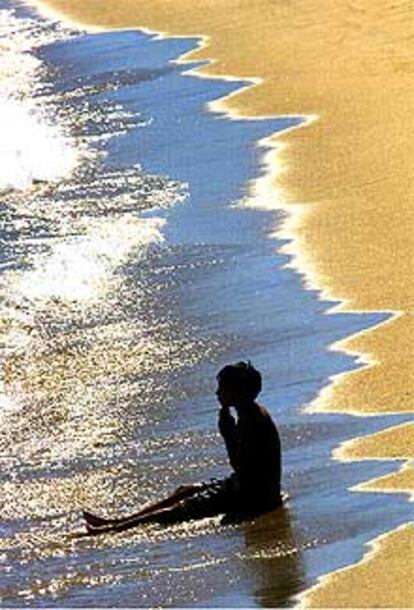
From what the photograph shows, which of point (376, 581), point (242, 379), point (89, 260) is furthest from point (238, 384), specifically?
point (89, 260)

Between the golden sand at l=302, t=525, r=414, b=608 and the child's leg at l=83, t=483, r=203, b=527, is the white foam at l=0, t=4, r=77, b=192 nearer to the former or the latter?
the child's leg at l=83, t=483, r=203, b=527

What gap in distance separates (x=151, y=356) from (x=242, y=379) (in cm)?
334

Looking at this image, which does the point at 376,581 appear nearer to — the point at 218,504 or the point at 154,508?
A: the point at 218,504

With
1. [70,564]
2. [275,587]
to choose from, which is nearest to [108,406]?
[70,564]

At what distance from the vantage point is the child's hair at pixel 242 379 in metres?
10.0

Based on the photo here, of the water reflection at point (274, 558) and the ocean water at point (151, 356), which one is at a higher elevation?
the water reflection at point (274, 558)

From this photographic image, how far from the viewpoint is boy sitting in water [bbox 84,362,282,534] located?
991 centimetres

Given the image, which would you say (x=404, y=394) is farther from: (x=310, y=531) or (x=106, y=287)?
(x=106, y=287)

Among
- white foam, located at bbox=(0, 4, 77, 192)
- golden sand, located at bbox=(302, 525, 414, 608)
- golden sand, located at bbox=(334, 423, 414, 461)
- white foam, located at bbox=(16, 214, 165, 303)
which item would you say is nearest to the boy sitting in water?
golden sand, located at bbox=(334, 423, 414, 461)

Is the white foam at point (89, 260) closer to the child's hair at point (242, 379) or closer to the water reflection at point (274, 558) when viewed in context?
the child's hair at point (242, 379)

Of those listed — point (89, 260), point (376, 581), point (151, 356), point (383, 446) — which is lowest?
point (89, 260)

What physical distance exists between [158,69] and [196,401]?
1414 centimetres

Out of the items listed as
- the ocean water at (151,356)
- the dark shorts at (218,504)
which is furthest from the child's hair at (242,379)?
the ocean water at (151,356)

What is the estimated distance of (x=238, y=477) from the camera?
9992mm
